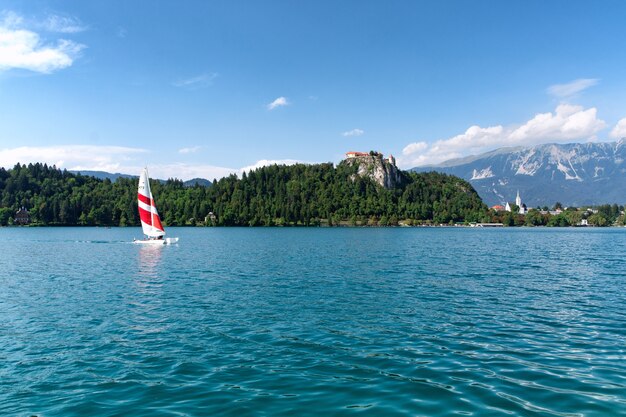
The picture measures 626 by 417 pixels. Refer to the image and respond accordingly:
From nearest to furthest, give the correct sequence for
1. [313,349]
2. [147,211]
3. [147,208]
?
[313,349] → [147,208] → [147,211]

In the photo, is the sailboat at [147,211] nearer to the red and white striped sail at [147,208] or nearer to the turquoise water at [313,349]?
the red and white striped sail at [147,208]

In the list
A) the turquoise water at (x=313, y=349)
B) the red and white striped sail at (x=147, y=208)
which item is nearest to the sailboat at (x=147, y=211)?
the red and white striped sail at (x=147, y=208)

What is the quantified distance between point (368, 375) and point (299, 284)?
29.0 m

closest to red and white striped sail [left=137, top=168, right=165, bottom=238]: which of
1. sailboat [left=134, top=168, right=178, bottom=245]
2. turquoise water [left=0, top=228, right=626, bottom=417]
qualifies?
sailboat [left=134, top=168, right=178, bottom=245]

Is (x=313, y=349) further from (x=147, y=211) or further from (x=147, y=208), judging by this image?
(x=147, y=211)

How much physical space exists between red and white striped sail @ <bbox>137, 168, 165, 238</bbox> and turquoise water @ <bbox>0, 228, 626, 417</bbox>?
66402 mm

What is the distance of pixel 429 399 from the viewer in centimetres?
1703

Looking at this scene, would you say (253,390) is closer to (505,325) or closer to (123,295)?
(505,325)

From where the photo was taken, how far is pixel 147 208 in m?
114

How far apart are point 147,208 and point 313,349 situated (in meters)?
100

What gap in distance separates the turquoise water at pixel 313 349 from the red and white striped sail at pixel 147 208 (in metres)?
66.4

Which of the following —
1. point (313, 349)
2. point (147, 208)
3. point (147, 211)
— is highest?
point (147, 208)

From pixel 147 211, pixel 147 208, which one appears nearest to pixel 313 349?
pixel 147 208

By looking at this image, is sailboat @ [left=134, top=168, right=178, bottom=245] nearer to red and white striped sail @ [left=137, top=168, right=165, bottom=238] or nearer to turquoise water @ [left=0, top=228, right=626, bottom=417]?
red and white striped sail @ [left=137, top=168, right=165, bottom=238]
